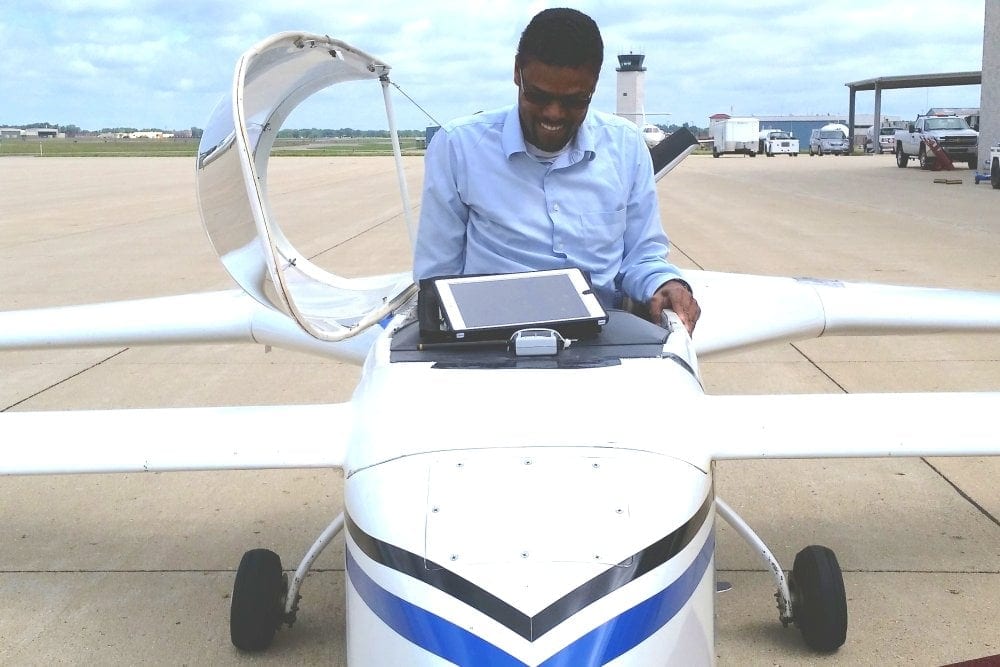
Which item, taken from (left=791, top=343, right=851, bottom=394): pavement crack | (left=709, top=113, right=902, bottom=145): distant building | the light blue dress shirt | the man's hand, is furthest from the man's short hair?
(left=709, top=113, right=902, bottom=145): distant building

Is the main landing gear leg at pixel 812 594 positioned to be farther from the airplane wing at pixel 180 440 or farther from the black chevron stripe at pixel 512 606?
the airplane wing at pixel 180 440

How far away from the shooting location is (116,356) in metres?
8.30

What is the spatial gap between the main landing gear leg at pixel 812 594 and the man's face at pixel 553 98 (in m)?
1.30

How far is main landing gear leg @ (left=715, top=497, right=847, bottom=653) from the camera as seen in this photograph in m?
3.40

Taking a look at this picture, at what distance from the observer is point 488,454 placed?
2391 millimetres

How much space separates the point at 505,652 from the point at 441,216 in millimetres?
2031

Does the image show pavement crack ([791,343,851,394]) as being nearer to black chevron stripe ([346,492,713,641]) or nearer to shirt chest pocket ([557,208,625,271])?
shirt chest pocket ([557,208,625,271])

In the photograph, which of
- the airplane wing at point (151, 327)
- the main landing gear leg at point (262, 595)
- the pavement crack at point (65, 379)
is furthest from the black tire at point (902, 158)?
the main landing gear leg at point (262, 595)

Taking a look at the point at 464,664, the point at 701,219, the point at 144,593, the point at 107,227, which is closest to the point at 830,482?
the point at 144,593

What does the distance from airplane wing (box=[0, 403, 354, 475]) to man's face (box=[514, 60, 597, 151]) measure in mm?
1125

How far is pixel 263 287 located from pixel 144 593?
1899 mm

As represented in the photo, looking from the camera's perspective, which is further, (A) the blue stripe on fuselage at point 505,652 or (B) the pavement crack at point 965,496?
(B) the pavement crack at point 965,496

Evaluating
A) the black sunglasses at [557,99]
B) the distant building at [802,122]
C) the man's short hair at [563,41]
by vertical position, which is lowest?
the distant building at [802,122]

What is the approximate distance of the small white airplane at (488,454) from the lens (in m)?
2.15
